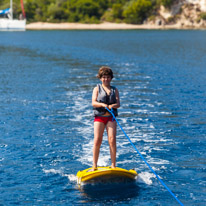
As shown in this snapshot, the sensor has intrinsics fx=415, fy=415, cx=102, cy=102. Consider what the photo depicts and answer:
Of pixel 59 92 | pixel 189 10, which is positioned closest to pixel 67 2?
pixel 189 10

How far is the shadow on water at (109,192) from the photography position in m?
9.37

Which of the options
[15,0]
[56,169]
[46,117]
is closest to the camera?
[56,169]

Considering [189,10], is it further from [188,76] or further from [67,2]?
[188,76]

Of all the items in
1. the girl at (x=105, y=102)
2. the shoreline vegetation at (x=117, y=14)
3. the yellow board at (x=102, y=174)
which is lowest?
the yellow board at (x=102, y=174)

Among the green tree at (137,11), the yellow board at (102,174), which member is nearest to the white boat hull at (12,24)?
the green tree at (137,11)

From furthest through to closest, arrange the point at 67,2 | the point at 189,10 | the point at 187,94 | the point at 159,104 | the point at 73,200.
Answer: the point at 67,2, the point at 189,10, the point at 187,94, the point at 159,104, the point at 73,200

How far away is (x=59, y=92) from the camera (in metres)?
22.4

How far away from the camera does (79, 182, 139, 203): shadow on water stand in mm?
9374

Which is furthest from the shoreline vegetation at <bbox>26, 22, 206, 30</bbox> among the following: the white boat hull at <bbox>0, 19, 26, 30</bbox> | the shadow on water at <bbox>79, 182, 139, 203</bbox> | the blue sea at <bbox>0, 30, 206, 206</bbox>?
the shadow on water at <bbox>79, 182, 139, 203</bbox>

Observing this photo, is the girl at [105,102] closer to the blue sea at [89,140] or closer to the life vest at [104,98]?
the life vest at [104,98]

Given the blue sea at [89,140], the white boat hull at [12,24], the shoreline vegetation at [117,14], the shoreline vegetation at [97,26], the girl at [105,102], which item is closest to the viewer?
the girl at [105,102]

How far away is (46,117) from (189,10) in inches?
5216

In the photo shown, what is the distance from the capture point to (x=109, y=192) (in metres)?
9.68

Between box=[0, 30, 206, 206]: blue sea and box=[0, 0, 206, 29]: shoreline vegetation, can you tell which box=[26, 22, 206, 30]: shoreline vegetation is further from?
box=[0, 30, 206, 206]: blue sea
